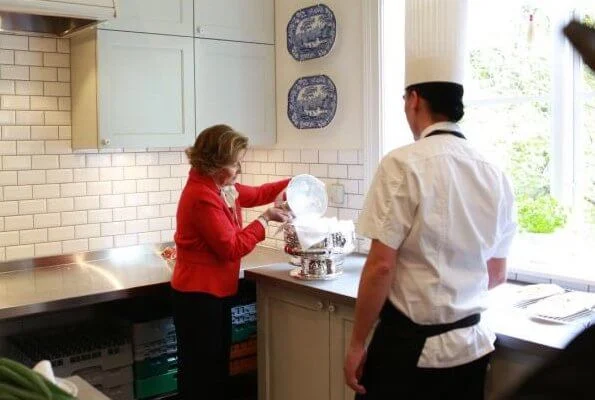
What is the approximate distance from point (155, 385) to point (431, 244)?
2104 mm

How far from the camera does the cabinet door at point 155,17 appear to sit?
324 centimetres

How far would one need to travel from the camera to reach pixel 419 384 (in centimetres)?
186

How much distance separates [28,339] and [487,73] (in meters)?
2.59

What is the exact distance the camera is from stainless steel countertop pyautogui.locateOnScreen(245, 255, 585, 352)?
2.02m

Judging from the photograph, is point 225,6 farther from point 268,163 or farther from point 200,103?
point 268,163

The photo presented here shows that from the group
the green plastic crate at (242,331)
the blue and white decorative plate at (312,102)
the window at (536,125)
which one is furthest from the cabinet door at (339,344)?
the blue and white decorative plate at (312,102)

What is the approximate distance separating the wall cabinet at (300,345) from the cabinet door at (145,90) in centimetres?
98

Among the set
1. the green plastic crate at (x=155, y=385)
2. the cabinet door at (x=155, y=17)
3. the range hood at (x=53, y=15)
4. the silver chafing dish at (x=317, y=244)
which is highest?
the cabinet door at (x=155, y=17)

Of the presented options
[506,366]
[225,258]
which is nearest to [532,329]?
[506,366]

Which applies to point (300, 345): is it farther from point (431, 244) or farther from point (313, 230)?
point (431, 244)

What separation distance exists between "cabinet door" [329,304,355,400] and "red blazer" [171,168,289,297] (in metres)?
0.44

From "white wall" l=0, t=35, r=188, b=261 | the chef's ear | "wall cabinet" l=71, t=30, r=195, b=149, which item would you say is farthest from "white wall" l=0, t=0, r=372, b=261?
the chef's ear

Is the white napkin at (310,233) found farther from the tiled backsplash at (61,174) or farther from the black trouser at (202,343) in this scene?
the tiled backsplash at (61,174)

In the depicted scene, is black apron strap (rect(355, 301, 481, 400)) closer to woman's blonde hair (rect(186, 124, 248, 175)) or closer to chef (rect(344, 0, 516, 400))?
chef (rect(344, 0, 516, 400))
